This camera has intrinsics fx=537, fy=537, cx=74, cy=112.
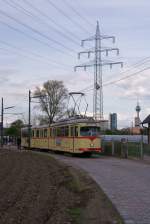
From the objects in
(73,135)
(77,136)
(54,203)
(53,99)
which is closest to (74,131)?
(73,135)

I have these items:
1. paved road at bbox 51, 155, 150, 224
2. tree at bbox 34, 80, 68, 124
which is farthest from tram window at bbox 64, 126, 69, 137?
tree at bbox 34, 80, 68, 124

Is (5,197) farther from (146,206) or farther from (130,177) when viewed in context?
(130,177)

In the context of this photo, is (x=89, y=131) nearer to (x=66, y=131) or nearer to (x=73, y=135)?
(x=73, y=135)

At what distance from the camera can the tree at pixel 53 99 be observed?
3865 inches

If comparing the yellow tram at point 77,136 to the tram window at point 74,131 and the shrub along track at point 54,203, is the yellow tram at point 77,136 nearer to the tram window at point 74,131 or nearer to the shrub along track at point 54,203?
the tram window at point 74,131

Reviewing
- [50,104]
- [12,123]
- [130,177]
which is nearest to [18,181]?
[130,177]

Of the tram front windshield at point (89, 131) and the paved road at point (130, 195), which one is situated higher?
the tram front windshield at point (89, 131)

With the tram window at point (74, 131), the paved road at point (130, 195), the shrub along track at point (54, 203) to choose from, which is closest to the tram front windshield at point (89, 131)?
the tram window at point (74, 131)

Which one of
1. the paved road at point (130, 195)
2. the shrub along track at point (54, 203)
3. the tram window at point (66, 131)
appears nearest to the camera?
the shrub along track at point (54, 203)

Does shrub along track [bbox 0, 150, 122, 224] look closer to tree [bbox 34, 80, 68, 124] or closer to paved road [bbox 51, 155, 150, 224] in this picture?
paved road [bbox 51, 155, 150, 224]

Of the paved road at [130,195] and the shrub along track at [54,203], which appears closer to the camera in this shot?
the shrub along track at [54,203]

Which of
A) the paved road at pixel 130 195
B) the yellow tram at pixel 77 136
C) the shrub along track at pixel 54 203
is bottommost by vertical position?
the shrub along track at pixel 54 203

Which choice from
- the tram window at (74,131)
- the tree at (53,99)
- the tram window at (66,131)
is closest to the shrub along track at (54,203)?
the tram window at (74,131)

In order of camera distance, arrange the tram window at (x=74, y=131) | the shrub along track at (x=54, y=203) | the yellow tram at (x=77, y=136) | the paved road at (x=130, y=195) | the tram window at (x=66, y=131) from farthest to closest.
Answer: the tram window at (x=66, y=131) < the tram window at (x=74, y=131) < the yellow tram at (x=77, y=136) < the paved road at (x=130, y=195) < the shrub along track at (x=54, y=203)
